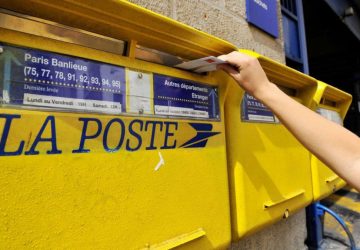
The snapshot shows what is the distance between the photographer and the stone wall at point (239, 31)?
128 cm

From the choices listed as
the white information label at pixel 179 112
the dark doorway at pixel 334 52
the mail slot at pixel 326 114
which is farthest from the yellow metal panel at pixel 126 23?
the dark doorway at pixel 334 52

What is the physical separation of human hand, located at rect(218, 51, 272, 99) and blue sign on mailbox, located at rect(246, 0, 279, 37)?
863 mm

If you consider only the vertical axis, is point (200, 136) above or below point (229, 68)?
below

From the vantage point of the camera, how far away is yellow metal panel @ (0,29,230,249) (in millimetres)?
599

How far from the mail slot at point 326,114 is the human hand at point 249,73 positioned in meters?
0.85

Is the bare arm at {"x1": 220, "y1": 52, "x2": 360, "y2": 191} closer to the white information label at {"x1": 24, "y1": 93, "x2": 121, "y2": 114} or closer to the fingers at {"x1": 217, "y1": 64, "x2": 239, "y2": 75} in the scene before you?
the fingers at {"x1": 217, "y1": 64, "x2": 239, "y2": 75}

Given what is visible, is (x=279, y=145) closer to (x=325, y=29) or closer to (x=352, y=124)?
(x=325, y=29)

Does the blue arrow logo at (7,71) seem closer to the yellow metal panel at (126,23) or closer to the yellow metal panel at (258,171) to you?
the yellow metal panel at (126,23)

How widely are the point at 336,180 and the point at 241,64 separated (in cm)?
131

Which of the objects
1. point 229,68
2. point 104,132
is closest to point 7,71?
point 104,132

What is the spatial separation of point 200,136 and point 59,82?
0.45 m

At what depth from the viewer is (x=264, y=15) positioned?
5.86 ft

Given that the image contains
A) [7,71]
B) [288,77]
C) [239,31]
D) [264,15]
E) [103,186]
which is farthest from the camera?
[264,15]

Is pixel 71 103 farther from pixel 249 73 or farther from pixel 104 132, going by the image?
pixel 249 73
